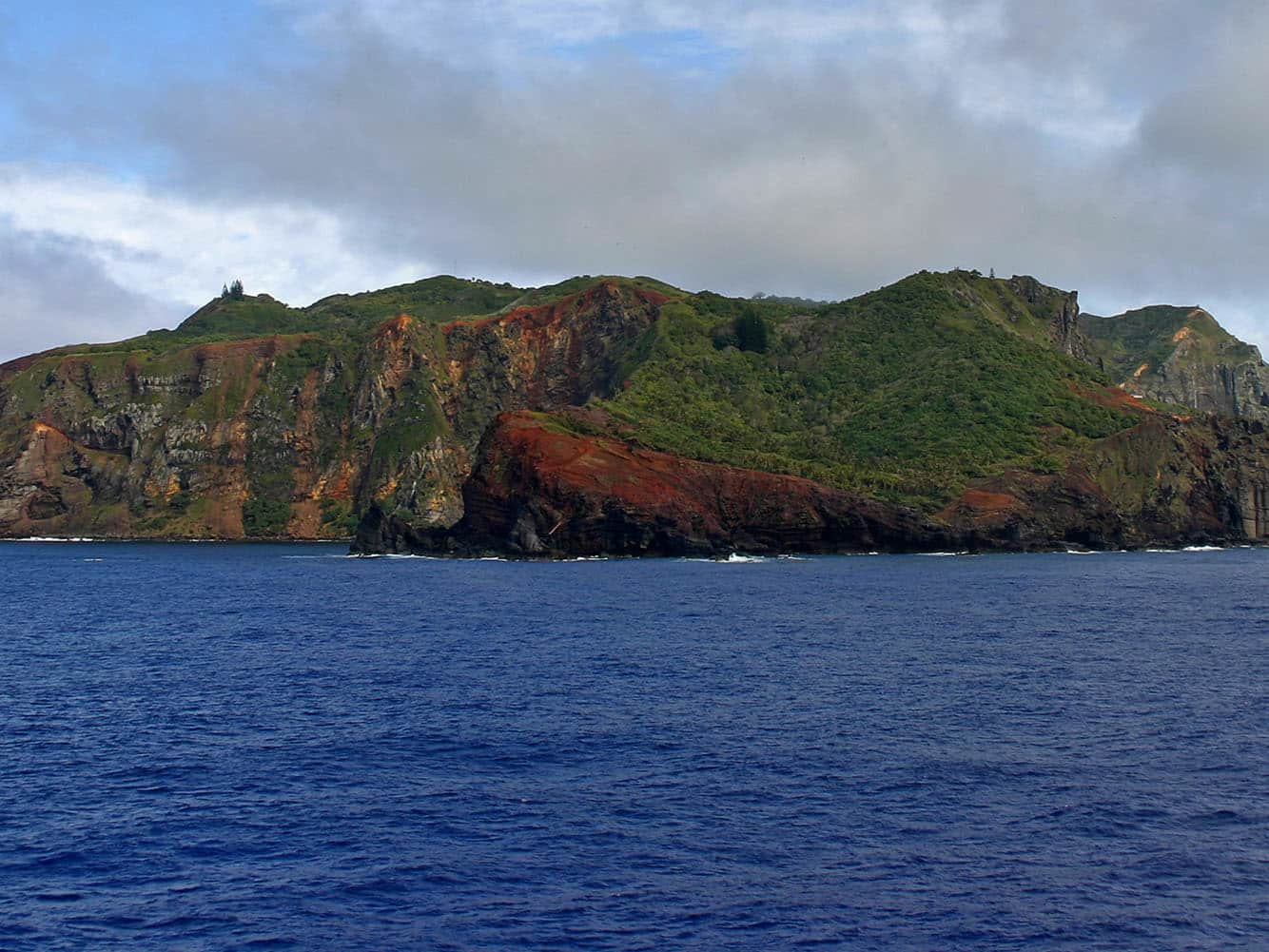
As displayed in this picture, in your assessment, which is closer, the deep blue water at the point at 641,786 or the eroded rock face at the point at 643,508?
the deep blue water at the point at 641,786

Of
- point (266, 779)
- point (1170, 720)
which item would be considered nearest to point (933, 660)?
point (1170, 720)

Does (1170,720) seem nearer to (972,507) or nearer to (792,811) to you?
(792,811)

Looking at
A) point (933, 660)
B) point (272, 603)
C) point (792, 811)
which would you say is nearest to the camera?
point (792, 811)

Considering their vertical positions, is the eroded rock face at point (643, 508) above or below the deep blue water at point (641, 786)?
above

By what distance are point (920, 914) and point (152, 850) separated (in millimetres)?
20937

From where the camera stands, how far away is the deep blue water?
3141 centimetres

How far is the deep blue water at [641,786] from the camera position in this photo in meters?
31.4

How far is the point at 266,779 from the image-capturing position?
43844mm

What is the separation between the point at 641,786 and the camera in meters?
42.4

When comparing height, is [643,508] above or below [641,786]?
above

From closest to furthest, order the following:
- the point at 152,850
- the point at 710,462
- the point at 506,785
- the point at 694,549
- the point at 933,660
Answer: the point at 152,850
the point at 506,785
the point at 933,660
the point at 694,549
the point at 710,462

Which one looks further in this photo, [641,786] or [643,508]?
[643,508]

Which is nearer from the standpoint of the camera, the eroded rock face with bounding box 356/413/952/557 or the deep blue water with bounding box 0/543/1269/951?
the deep blue water with bounding box 0/543/1269/951

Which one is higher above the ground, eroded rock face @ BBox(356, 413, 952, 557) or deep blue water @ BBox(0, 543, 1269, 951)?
eroded rock face @ BBox(356, 413, 952, 557)
